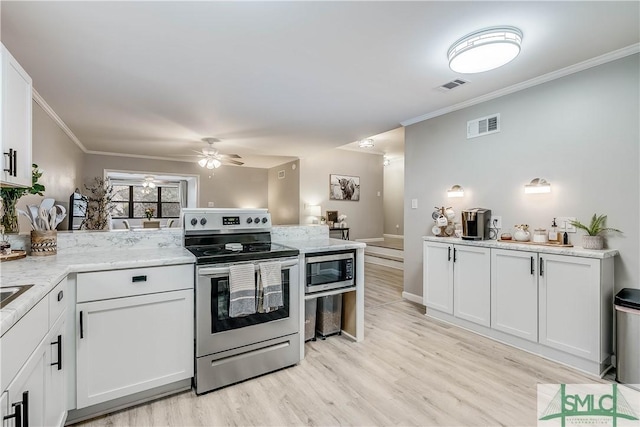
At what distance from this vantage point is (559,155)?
2623 millimetres

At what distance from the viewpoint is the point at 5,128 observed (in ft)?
5.34

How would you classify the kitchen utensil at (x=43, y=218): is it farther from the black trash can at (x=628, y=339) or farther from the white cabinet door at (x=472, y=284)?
the black trash can at (x=628, y=339)

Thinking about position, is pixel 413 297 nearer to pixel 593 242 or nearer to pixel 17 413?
pixel 593 242

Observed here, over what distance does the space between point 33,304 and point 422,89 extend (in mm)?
3189

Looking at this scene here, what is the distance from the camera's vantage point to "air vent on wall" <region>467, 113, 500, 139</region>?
10.1ft

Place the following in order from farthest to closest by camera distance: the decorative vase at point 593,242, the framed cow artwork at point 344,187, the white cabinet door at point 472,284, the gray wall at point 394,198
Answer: the gray wall at point 394,198, the framed cow artwork at point 344,187, the white cabinet door at point 472,284, the decorative vase at point 593,242

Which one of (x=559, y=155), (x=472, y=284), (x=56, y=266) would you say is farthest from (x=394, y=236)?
(x=56, y=266)

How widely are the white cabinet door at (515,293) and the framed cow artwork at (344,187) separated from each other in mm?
4930

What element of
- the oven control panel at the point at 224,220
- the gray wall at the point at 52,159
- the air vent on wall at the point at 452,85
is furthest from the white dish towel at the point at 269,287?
the gray wall at the point at 52,159

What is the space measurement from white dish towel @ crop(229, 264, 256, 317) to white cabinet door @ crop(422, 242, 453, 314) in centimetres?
210

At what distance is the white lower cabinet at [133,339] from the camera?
67.5 inches

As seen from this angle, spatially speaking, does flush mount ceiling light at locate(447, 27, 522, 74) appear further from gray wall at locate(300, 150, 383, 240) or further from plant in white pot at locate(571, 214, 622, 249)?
gray wall at locate(300, 150, 383, 240)

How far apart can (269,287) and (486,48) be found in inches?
Answer: 87.0

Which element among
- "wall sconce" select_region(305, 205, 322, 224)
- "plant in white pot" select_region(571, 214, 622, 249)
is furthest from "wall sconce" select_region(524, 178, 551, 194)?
"wall sconce" select_region(305, 205, 322, 224)
